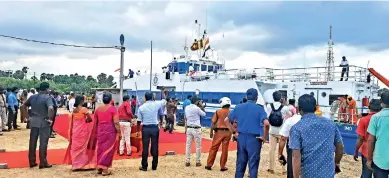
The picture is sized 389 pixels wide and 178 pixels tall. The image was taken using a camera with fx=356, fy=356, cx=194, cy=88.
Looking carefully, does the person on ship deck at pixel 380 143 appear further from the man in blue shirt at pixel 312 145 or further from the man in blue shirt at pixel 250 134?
the man in blue shirt at pixel 250 134

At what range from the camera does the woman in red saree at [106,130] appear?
6.52 m

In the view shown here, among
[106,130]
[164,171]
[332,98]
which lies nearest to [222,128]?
[164,171]

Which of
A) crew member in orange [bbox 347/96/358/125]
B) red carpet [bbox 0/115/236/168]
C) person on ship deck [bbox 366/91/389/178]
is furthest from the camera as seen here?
crew member in orange [bbox 347/96/358/125]

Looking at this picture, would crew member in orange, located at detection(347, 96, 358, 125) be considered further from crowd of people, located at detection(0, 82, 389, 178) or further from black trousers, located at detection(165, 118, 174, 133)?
black trousers, located at detection(165, 118, 174, 133)

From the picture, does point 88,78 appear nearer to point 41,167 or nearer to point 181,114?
point 181,114

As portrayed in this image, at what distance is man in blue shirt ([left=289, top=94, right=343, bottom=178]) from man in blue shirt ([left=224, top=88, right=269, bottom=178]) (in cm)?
196

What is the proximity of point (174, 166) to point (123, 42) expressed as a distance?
5.41 metres

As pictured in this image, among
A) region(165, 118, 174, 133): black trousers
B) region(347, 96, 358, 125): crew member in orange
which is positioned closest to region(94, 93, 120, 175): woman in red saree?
region(165, 118, 174, 133): black trousers

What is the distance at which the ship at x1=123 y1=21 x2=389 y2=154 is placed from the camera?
14.5 m

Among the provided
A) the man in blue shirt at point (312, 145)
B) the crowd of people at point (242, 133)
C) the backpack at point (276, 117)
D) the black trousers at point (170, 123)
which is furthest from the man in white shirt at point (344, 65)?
the man in blue shirt at point (312, 145)

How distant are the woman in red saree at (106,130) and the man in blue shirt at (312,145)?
3.96 m

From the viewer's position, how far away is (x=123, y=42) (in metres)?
11.6

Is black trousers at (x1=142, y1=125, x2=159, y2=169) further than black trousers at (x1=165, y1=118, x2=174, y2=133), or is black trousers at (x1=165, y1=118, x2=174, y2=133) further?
black trousers at (x1=165, y1=118, x2=174, y2=133)

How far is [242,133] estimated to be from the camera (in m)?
5.47
